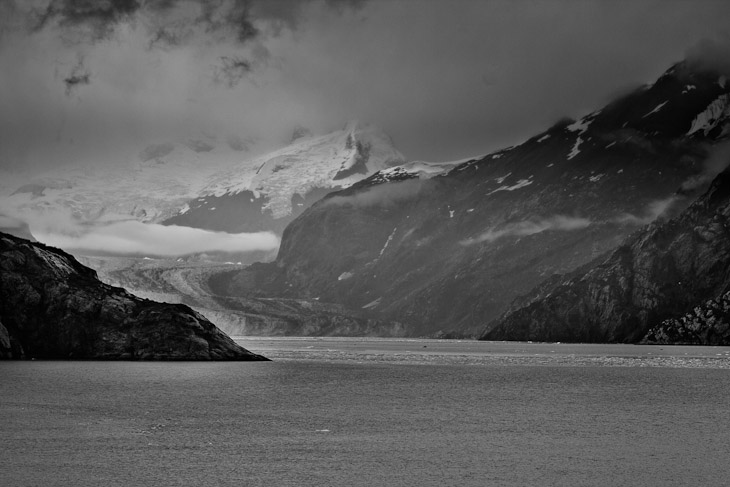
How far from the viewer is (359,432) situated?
47219mm

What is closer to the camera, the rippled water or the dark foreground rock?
the rippled water

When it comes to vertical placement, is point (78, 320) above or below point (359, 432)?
above

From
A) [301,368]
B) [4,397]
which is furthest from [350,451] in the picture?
→ [301,368]

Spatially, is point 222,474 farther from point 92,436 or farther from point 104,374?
point 104,374

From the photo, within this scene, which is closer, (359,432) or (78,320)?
(359,432)

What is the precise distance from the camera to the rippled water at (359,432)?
34.4 m

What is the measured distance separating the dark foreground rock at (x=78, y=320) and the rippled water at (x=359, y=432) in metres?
36.2

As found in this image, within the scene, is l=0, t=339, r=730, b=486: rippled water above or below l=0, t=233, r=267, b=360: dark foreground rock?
below

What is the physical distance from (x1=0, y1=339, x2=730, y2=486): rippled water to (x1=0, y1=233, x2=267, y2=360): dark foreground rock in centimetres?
3623

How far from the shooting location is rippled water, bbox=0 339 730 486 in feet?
113

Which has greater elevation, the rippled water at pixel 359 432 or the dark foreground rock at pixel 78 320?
the dark foreground rock at pixel 78 320

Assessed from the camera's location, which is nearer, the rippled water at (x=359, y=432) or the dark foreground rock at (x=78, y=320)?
the rippled water at (x=359, y=432)

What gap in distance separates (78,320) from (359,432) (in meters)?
86.1

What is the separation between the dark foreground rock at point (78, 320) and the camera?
12219 cm
